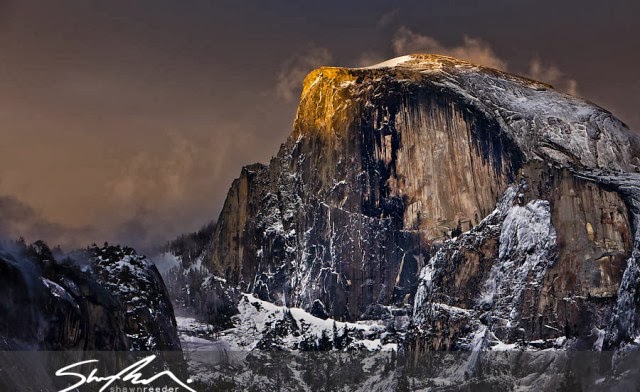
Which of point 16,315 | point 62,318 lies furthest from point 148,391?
point 16,315

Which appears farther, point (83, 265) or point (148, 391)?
point (83, 265)

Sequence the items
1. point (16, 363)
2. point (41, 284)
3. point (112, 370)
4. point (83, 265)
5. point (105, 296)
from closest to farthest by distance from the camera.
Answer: point (16, 363)
point (41, 284)
point (112, 370)
point (105, 296)
point (83, 265)

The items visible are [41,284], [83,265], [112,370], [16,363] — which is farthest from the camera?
[83,265]

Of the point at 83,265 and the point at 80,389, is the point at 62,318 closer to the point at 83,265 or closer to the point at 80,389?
the point at 80,389

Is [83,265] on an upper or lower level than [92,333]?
upper
